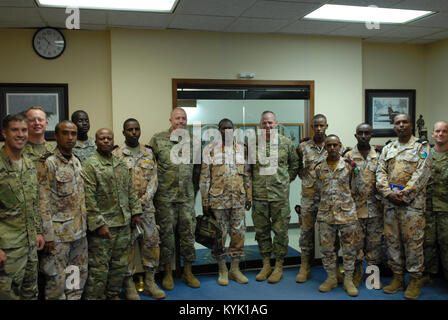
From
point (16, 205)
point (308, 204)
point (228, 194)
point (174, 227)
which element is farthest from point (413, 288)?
point (16, 205)

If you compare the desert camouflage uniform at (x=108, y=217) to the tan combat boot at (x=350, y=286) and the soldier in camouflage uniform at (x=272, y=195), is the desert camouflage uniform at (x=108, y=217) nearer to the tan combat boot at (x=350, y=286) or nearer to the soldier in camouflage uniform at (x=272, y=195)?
the soldier in camouflage uniform at (x=272, y=195)

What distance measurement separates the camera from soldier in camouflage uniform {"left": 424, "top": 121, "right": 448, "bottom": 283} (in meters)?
3.94

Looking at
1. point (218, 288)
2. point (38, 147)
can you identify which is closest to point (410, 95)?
point (218, 288)

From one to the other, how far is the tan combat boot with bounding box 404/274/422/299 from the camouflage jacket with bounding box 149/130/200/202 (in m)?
2.42

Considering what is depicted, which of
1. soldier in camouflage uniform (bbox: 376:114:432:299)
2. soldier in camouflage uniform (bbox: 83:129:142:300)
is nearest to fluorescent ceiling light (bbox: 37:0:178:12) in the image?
soldier in camouflage uniform (bbox: 83:129:142:300)

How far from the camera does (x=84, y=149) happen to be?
3.92 meters

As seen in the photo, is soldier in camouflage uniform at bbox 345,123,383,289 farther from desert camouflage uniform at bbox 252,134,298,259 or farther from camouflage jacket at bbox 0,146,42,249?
camouflage jacket at bbox 0,146,42,249

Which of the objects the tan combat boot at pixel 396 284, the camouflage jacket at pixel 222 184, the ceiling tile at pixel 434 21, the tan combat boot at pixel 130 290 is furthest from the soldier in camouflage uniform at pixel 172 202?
the ceiling tile at pixel 434 21

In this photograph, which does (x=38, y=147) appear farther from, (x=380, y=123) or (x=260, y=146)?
(x=380, y=123)

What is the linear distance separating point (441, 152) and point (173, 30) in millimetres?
3323

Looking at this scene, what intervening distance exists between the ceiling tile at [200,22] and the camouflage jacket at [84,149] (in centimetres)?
165

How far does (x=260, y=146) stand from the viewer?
4441 mm

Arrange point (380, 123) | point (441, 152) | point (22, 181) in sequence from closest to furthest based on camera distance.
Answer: point (22, 181)
point (441, 152)
point (380, 123)

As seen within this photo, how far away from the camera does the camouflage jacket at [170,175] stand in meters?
4.14
